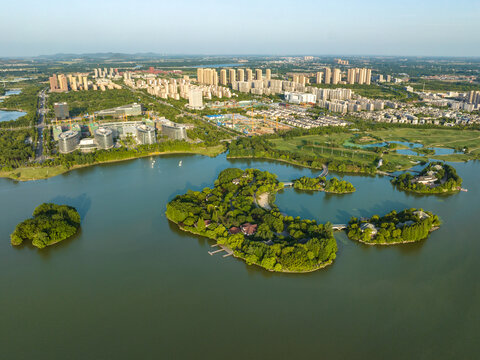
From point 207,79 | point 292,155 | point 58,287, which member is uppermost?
point 207,79

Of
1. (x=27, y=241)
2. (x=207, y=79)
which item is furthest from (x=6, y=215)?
(x=207, y=79)

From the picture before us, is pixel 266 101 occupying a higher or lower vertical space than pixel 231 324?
higher

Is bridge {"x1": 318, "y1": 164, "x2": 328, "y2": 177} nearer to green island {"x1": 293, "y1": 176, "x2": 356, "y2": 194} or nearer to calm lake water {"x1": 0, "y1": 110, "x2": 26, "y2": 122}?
green island {"x1": 293, "y1": 176, "x2": 356, "y2": 194}

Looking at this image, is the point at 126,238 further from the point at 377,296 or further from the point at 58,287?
the point at 377,296

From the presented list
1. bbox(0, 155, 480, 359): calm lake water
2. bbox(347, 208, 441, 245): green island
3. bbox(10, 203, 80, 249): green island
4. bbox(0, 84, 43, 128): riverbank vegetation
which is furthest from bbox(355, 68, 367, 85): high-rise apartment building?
bbox(10, 203, 80, 249): green island

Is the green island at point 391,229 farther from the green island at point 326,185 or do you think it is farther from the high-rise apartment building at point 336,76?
the high-rise apartment building at point 336,76

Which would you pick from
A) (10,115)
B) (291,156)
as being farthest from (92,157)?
(10,115)
